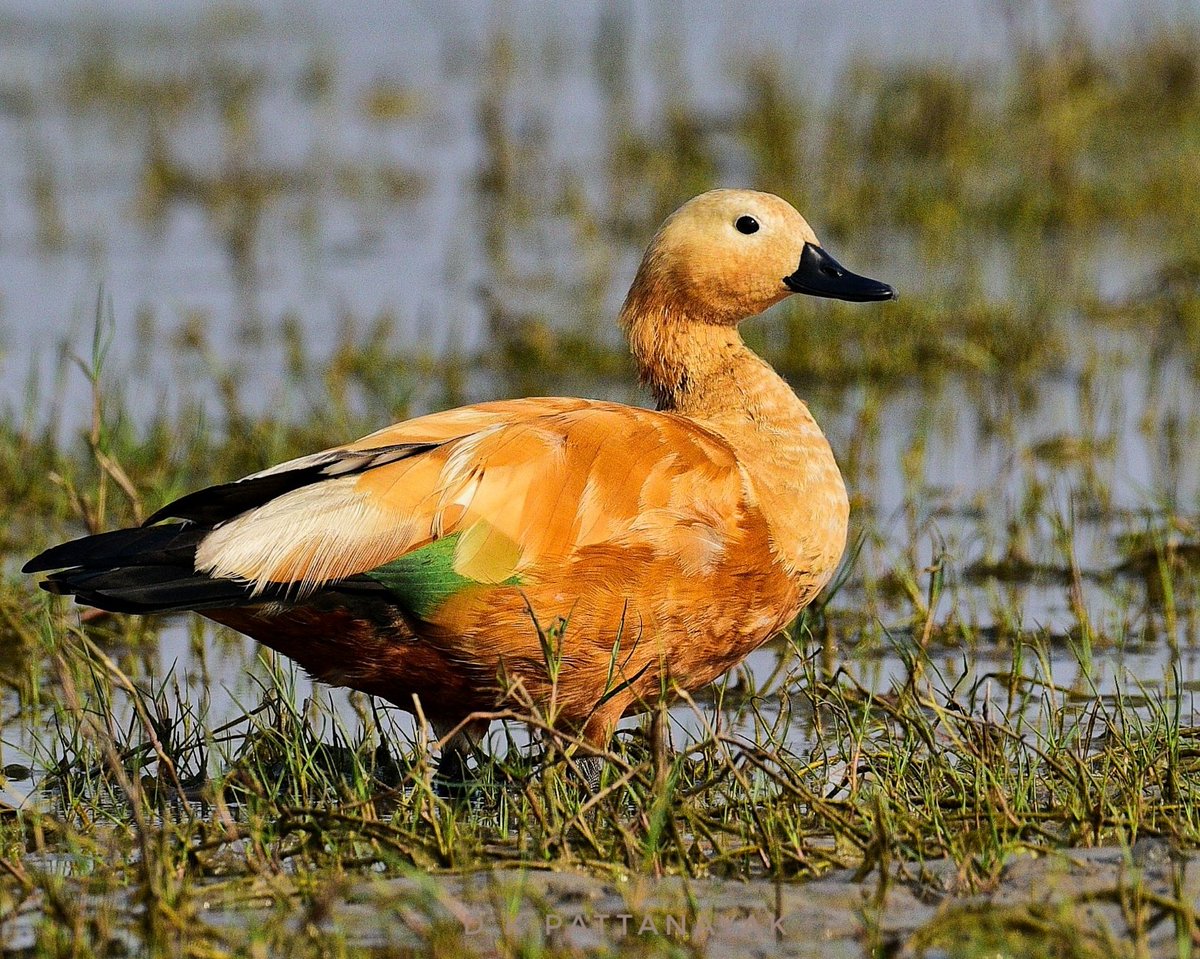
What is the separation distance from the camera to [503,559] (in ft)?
13.6

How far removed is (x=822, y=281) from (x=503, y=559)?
4.85 feet

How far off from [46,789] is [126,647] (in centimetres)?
A: 111

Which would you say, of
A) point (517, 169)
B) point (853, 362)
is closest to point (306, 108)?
point (517, 169)

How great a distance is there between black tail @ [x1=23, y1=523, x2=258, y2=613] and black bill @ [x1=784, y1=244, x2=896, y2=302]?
1.80 m

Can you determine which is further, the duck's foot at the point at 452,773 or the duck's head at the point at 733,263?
the duck's head at the point at 733,263

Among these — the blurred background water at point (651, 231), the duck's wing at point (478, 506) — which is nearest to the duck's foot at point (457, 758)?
the duck's wing at point (478, 506)

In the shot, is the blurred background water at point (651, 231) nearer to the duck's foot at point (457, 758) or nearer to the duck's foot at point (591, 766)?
the duck's foot at point (591, 766)

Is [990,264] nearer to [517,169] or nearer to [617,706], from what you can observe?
[517,169]

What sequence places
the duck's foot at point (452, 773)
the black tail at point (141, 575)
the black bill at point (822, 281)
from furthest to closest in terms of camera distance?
the black bill at point (822, 281), the duck's foot at point (452, 773), the black tail at point (141, 575)

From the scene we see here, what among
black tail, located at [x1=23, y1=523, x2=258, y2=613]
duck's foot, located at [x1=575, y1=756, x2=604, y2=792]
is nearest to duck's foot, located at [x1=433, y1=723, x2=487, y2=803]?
duck's foot, located at [x1=575, y1=756, x2=604, y2=792]

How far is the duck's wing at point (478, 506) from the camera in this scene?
A: 13.3ft

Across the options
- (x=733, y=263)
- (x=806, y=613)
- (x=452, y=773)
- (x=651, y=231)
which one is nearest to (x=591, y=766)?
(x=452, y=773)

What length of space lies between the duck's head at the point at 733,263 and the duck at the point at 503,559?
1.84ft

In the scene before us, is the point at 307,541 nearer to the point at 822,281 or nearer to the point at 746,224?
the point at 746,224
